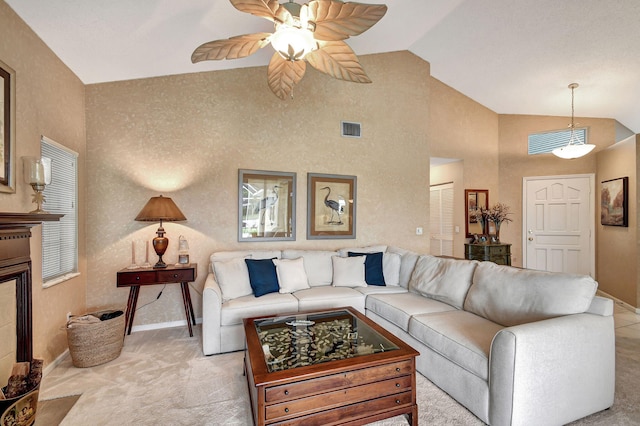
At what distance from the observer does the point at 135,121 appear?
3.41 metres

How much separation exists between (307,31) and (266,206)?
95.4 inches

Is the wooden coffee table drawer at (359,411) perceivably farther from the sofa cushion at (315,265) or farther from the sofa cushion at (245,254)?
the sofa cushion at (245,254)

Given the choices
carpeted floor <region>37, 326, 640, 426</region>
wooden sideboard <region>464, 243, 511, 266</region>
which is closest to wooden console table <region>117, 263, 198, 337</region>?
carpeted floor <region>37, 326, 640, 426</region>

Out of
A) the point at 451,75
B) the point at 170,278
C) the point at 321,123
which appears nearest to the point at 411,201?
the point at 321,123

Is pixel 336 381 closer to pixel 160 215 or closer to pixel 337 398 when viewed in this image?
pixel 337 398

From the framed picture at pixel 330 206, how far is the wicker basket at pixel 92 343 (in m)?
2.40

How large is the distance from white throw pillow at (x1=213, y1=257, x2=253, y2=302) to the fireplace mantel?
4.68ft

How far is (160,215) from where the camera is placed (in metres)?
3.06

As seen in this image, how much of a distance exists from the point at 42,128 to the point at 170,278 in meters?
1.71

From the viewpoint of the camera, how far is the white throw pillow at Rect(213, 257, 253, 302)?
308cm

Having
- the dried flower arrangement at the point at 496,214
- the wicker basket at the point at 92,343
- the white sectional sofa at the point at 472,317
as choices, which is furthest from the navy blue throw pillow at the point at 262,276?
the dried flower arrangement at the point at 496,214

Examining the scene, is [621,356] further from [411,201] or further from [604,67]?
[604,67]

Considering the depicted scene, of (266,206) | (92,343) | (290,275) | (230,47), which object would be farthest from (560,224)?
(92,343)

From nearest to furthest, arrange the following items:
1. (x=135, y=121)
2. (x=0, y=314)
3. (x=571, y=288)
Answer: (x=0, y=314), (x=571, y=288), (x=135, y=121)
